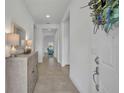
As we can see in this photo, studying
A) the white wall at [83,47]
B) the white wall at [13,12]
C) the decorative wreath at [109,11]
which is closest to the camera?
the decorative wreath at [109,11]

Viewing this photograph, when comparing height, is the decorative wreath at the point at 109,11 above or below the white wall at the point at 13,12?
below

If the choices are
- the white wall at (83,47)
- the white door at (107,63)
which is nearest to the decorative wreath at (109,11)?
the white door at (107,63)

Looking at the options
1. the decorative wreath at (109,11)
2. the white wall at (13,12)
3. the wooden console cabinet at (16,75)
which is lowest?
the wooden console cabinet at (16,75)

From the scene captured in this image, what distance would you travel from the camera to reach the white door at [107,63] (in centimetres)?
138

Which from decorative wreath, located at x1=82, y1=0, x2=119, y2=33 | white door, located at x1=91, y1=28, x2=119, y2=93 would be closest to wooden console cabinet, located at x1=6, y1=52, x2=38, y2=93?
white door, located at x1=91, y1=28, x2=119, y2=93

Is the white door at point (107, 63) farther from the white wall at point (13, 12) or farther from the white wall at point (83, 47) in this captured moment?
the white wall at point (13, 12)

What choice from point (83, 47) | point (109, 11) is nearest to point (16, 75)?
point (83, 47)

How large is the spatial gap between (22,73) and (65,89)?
64.4 inches

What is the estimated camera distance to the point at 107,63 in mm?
1594

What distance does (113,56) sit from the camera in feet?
4.74

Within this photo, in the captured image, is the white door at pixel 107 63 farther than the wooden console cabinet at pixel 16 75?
No

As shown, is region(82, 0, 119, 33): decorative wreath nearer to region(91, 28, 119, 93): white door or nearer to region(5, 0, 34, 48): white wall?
region(91, 28, 119, 93): white door
